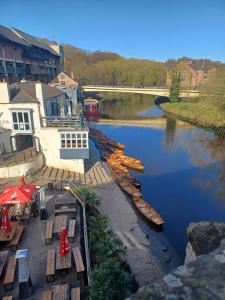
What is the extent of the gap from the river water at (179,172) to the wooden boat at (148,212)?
4.32ft

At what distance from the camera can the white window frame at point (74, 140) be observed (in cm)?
2353

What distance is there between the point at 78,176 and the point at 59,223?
9.52 m

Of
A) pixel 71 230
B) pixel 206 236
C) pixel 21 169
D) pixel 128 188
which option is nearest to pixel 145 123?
pixel 128 188

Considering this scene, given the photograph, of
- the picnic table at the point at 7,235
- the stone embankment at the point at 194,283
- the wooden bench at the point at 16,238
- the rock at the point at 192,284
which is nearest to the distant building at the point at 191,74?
the wooden bench at the point at 16,238

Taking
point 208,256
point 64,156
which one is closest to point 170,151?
point 64,156

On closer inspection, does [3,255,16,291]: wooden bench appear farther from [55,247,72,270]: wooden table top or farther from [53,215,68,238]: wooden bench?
[53,215,68,238]: wooden bench

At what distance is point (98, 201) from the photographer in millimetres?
19094

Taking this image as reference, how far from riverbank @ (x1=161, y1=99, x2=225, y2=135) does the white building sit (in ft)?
120

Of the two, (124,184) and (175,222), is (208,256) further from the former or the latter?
(124,184)

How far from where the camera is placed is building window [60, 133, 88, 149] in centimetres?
2358

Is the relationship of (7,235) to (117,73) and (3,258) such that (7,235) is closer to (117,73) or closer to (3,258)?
(3,258)

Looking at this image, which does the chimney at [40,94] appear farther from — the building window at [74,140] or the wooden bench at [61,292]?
the wooden bench at [61,292]

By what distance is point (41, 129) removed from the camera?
950 inches

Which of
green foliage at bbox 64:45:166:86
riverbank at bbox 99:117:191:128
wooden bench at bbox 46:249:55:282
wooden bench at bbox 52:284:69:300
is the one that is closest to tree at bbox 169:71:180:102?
riverbank at bbox 99:117:191:128
